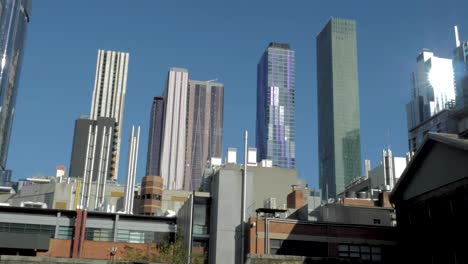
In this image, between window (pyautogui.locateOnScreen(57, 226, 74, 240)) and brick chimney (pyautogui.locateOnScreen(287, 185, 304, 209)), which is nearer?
window (pyautogui.locateOnScreen(57, 226, 74, 240))

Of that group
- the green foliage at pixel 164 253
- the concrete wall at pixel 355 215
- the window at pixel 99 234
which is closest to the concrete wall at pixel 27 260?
the green foliage at pixel 164 253

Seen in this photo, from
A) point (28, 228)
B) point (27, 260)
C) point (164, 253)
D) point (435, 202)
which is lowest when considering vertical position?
point (27, 260)

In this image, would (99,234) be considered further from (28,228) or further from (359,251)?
(359,251)

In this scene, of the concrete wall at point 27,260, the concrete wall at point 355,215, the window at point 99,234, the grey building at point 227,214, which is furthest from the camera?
the window at point 99,234

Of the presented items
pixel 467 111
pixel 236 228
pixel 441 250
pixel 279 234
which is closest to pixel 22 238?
pixel 236 228

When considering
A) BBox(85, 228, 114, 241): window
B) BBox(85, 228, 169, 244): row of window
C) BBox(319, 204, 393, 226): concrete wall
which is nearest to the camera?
BBox(319, 204, 393, 226): concrete wall

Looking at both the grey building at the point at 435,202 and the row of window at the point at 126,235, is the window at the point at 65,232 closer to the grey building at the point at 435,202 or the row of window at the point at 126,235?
the row of window at the point at 126,235

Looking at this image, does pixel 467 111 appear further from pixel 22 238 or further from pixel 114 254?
pixel 22 238

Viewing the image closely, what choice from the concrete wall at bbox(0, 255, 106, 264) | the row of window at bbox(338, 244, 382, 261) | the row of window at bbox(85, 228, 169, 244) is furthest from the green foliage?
the concrete wall at bbox(0, 255, 106, 264)

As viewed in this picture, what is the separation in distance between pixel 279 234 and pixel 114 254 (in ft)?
74.1

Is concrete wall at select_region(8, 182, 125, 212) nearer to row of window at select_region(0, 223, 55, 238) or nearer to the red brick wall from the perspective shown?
row of window at select_region(0, 223, 55, 238)

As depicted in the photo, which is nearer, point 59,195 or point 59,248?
point 59,248

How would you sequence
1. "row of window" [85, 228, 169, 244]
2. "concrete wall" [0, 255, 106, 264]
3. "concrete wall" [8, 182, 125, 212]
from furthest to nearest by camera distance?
"concrete wall" [8, 182, 125, 212], "row of window" [85, 228, 169, 244], "concrete wall" [0, 255, 106, 264]

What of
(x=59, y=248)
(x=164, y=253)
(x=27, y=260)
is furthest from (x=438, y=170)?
(x=59, y=248)
